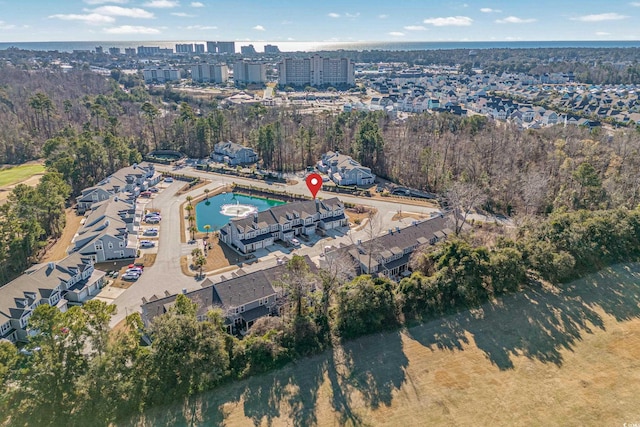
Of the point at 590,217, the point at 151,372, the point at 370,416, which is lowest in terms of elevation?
the point at 370,416

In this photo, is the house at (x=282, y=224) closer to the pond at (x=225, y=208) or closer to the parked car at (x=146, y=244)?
the pond at (x=225, y=208)

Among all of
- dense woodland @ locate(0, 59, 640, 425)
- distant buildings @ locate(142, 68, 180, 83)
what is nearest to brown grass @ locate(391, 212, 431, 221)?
dense woodland @ locate(0, 59, 640, 425)

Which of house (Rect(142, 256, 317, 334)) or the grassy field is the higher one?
house (Rect(142, 256, 317, 334))

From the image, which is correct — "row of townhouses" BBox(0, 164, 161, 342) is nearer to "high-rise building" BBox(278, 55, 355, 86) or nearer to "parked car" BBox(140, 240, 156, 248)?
"parked car" BBox(140, 240, 156, 248)

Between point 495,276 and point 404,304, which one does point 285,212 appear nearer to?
point 404,304

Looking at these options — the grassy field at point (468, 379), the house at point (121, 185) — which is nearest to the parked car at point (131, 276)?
the grassy field at point (468, 379)

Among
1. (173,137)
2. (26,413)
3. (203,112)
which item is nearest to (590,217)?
(26,413)

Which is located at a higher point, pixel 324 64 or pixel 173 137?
pixel 324 64
